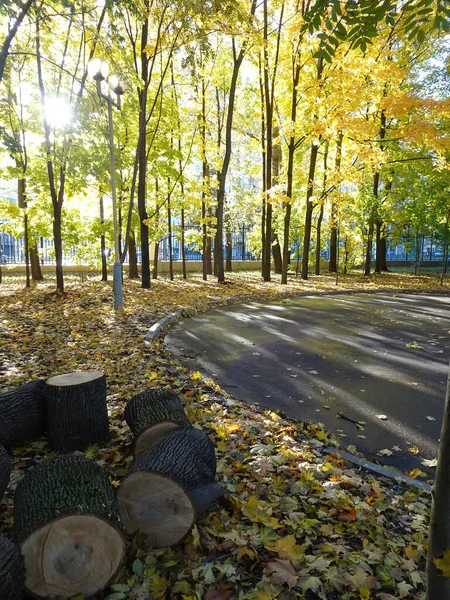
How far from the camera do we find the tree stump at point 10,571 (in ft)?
5.87

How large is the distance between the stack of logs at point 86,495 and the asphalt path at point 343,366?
187 cm

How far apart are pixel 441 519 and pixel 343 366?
4749mm

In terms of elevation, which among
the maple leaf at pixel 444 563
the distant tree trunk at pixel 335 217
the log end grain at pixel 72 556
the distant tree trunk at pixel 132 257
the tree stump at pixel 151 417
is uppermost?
the distant tree trunk at pixel 335 217

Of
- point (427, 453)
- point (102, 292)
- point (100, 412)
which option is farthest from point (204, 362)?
point (102, 292)

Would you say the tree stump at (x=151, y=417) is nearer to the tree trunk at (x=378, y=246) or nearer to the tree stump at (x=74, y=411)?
the tree stump at (x=74, y=411)

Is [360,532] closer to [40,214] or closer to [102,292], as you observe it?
[102,292]

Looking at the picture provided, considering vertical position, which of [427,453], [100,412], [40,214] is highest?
[40,214]

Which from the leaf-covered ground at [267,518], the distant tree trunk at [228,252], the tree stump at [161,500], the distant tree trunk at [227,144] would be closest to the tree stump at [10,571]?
the leaf-covered ground at [267,518]

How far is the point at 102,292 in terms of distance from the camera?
43.9ft

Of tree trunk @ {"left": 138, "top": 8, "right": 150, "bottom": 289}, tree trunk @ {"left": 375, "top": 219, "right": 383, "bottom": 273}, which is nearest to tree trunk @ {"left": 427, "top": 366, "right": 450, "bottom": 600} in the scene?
tree trunk @ {"left": 138, "top": 8, "right": 150, "bottom": 289}

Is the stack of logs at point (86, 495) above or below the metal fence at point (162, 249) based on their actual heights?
below

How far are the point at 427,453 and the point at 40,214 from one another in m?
13.7

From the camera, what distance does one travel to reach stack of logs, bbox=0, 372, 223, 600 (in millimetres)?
1994

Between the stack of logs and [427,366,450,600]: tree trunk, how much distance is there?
1.24 metres
